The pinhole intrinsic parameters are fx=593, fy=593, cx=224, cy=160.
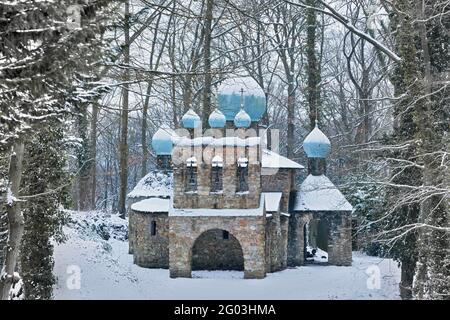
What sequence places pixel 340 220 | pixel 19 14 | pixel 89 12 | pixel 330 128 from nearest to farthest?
pixel 19 14 → pixel 89 12 → pixel 340 220 → pixel 330 128

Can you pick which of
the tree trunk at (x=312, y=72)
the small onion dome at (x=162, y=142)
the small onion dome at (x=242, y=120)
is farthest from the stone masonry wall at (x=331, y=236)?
the tree trunk at (x=312, y=72)

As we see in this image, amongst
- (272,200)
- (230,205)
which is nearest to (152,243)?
(230,205)

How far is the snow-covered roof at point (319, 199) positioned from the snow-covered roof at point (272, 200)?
0.84 m

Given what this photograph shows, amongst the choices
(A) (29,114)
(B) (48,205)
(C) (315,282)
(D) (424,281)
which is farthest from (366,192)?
(A) (29,114)

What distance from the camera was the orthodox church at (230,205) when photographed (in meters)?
15.4

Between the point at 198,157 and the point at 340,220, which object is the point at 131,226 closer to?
the point at 198,157

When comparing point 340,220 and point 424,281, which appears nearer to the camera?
point 424,281

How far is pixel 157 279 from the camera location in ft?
50.0

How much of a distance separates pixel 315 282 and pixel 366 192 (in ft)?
22.4

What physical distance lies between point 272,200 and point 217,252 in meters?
2.17

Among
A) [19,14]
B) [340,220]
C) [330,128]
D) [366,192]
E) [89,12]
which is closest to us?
[19,14]

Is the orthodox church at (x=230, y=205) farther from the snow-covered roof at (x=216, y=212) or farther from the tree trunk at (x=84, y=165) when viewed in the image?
the tree trunk at (x=84, y=165)

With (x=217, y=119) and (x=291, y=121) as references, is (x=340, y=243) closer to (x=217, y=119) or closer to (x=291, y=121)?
(x=217, y=119)

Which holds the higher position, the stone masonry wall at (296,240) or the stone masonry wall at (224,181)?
the stone masonry wall at (224,181)
